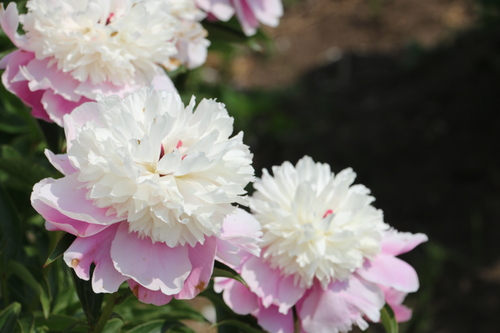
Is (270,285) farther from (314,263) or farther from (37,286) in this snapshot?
(37,286)

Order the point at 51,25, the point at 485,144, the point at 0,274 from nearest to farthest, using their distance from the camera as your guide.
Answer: the point at 51,25 → the point at 0,274 → the point at 485,144

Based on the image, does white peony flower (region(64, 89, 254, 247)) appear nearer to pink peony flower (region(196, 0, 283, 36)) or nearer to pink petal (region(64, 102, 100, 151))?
pink petal (region(64, 102, 100, 151))

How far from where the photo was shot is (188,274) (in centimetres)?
66

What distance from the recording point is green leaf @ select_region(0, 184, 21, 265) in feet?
3.11

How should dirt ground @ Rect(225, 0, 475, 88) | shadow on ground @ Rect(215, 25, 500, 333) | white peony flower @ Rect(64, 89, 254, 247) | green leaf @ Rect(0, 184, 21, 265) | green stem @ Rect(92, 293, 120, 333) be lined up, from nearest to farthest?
1. white peony flower @ Rect(64, 89, 254, 247)
2. green stem @ Rect(92, 293, 120, 333)
3. green leaf @ Rect(0, 184, 21, 265)
4. shadow on ground @ Rect(215, 25, 500, 333)
5. dirt ground @ Rect(225, 0, 475, 88)

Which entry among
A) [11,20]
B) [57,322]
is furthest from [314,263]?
[11,20]

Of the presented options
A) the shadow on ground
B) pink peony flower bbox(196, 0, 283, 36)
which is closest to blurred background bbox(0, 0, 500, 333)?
the shadow on ground

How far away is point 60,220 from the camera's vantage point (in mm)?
648

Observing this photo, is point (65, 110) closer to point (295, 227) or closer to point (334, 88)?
point (295, 227)

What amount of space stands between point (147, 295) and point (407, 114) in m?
2.69

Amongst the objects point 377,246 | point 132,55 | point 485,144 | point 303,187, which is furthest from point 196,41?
point 485,144

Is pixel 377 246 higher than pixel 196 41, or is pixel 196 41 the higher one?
pixel 196 41

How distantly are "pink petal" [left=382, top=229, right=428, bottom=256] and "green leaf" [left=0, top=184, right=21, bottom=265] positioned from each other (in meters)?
0.52

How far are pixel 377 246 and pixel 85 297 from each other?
0.36m
